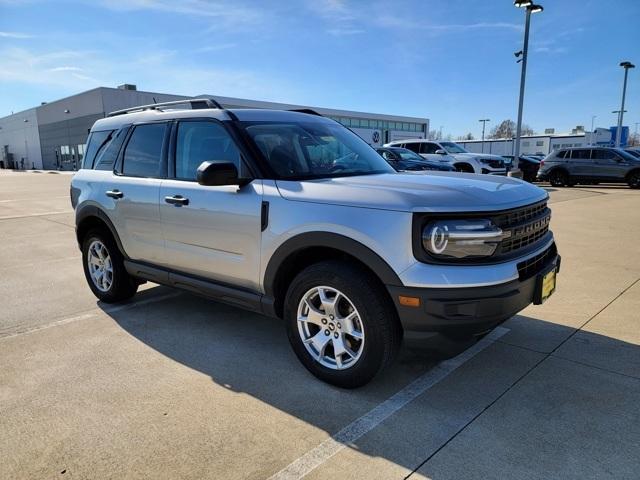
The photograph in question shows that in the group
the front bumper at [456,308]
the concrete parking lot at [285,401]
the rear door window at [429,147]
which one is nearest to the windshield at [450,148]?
the rear door window at [429,147]

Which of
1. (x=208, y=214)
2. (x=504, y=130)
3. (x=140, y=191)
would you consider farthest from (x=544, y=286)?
(x=504, y=130)

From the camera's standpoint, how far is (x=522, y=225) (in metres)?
2.97

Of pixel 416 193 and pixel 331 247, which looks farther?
pixel 331 247

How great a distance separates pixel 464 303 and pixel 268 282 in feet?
4.43

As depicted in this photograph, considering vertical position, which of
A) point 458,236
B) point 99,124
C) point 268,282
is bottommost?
point 268,282

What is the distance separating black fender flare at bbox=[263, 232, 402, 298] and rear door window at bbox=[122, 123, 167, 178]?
1.51 meters

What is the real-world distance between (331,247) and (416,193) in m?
0.61

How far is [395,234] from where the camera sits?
106 inches

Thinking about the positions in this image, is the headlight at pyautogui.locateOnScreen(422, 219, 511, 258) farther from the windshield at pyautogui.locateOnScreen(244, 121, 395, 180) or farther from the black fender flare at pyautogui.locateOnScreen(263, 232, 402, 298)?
the windshield at pyautogui.locateOnScreen(244, 121, 395, 180)

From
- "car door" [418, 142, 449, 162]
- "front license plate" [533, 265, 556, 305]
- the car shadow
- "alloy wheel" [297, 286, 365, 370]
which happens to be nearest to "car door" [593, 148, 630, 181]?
"car door" [418, 142, 449, 162]

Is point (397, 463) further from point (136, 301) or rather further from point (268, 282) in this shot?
point (136, 301)

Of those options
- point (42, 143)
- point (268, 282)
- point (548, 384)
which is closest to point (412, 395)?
point (548, 384)

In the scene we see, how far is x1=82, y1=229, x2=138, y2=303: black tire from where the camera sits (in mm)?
4746

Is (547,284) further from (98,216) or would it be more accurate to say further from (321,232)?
(98,216)
